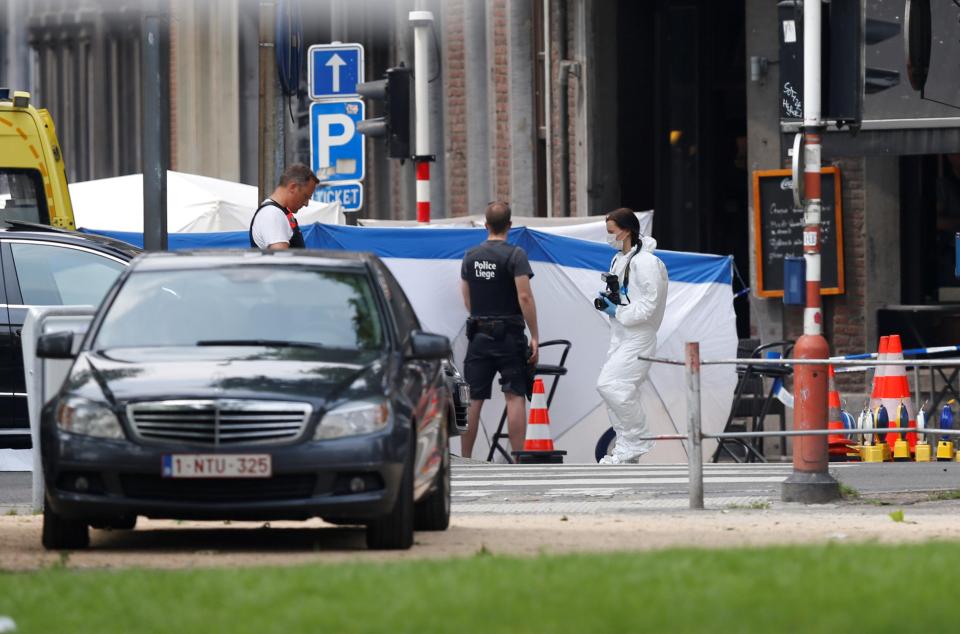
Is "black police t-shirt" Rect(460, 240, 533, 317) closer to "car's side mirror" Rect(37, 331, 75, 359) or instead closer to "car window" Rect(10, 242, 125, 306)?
"car window" Rect(10, 242, 125, 306)

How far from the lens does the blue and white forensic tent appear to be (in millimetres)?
18656

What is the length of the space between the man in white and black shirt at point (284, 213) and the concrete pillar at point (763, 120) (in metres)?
8.83

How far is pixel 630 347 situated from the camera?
17.3 metres

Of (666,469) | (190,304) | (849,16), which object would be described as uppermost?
(849,16)

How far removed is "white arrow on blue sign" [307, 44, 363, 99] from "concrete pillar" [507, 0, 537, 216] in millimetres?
6551

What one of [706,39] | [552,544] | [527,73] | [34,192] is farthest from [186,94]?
[552,544]

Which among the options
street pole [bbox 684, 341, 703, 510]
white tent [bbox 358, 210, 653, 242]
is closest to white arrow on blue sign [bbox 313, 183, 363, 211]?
white tent [bbox 358, 210, 653, 242]

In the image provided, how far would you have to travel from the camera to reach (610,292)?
17.2 m

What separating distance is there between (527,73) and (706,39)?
330cm

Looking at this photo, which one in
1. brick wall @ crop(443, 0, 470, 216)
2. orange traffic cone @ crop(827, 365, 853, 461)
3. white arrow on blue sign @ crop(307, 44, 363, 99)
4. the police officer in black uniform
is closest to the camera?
the police officer in black uniform

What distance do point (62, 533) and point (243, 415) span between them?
1141 mm

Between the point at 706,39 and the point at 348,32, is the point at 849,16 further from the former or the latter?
the point at 348,32

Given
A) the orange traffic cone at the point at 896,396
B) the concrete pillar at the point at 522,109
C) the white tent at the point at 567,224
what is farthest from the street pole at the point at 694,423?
the concrete pillar at the point at 522,109

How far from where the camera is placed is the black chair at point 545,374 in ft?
60.2
